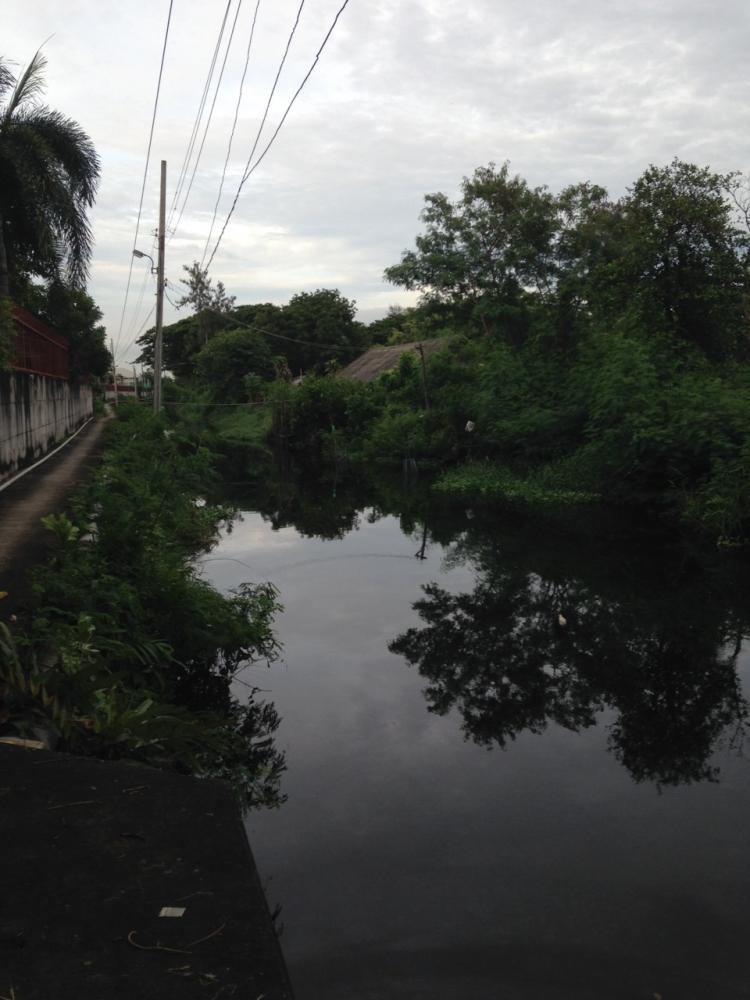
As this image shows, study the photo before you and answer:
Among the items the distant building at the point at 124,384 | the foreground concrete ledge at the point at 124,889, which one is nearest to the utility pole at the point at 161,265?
the foreground concrete ledge at the point at 124,889

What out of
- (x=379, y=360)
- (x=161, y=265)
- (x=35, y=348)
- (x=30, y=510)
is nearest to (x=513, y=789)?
(x=30, y=510)

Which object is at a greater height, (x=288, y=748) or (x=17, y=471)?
(x=17, y=471)

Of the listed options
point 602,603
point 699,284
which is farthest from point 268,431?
point 602,603

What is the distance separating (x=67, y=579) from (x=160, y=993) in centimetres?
439

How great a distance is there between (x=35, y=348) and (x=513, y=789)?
18327 mm

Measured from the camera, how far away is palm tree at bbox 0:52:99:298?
18188 mm

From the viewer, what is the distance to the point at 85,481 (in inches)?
623

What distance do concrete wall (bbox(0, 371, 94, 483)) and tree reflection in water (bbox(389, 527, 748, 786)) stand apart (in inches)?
377

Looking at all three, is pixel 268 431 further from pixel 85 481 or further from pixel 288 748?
pixel 288 748

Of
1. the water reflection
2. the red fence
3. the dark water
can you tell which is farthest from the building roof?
the dark water

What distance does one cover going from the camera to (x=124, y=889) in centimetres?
324

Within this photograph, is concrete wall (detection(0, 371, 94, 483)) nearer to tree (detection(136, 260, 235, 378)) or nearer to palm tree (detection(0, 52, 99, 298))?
palm tree (detection(0, 52, 99, 298))

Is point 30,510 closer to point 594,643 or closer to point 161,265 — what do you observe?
point 594,643

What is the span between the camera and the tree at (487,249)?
3006cm
